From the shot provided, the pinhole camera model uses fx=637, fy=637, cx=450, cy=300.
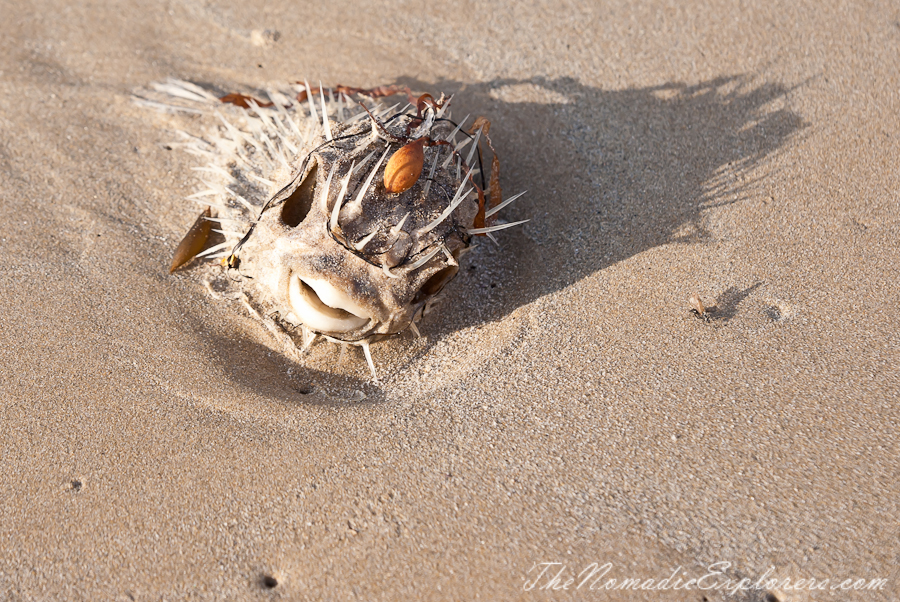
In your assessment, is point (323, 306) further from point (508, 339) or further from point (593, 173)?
point (593, 173)

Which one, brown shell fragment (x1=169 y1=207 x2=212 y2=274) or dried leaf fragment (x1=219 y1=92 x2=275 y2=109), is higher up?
dried leaf fragment (x1=219 y1=92 x2=275 y2=109)

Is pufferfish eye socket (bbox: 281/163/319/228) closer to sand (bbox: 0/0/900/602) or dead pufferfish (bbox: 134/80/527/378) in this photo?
dead pufferfish (bbox: 134/80/527/378)

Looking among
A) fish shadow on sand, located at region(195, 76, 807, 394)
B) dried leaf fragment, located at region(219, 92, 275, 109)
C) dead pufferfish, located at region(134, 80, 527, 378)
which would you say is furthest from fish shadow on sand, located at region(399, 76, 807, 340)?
dried leaf fragment, located at region(219, 92, 275, 109)

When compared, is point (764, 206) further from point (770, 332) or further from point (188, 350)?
point (188, 350)

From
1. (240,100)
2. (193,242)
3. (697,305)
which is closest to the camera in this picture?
(697,305)

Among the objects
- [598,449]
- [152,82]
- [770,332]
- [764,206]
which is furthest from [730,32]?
[152,82]

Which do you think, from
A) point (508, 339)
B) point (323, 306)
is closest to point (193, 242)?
point (323, 306)
